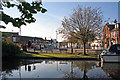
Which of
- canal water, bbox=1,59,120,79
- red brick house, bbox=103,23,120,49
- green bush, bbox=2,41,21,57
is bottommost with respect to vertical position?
canal water, bbox=1,59,120,79

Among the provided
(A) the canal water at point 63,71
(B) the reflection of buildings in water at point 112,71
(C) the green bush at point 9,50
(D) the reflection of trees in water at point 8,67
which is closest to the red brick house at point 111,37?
(B) the reflection of buildings in water at point 112,71

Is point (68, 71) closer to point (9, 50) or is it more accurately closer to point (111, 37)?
point (9, 50)

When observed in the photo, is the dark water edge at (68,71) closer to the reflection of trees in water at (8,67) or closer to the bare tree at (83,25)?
the reflection of trees in water at (8,67)

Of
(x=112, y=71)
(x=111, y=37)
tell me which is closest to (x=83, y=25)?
(x=112, y=71)

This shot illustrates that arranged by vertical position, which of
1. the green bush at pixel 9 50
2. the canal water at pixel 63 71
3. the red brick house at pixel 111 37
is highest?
the red brick house at pixel 111 37

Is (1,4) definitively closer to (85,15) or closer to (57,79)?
(57,79)

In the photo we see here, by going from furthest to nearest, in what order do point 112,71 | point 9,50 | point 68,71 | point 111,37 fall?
point 111,37 < point 9,50 < point 68,71 < point 112,71

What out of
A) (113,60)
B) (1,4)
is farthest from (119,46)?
(1,4)

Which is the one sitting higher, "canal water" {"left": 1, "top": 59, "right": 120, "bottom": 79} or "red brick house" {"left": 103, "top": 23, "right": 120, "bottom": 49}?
"red brick house" {"left": 103, "top": 23, "right": 120, "bottom": 49}

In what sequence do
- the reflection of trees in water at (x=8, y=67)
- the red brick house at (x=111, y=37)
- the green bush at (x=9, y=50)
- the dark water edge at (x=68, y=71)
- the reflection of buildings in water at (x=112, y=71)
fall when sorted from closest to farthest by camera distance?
the dark water edge at (x=68, y=71)
the reflection of buildings in water at (x=112, y=71)
the reflection of trees in water at (x=8, y=67)
the green bush at (x=9, y=50)
the red brick house at (x=111, y=37)

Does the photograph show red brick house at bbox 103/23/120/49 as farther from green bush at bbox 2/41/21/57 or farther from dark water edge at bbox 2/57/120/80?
green bush at bbox 2/41/21/57

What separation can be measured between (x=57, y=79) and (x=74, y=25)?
12.5 metres

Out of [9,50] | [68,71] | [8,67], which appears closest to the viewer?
[68,71]

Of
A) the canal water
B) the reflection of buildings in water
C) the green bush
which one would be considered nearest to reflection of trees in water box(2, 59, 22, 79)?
the canal water
